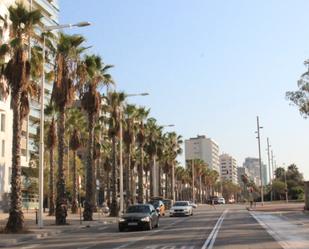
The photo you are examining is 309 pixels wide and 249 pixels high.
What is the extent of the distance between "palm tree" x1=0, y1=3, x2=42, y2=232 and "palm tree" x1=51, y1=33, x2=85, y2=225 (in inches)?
262

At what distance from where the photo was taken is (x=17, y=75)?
2925 centimetres

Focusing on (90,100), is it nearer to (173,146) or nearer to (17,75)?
(17,75)

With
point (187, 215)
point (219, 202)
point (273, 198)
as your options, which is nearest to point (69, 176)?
point (187, 215)

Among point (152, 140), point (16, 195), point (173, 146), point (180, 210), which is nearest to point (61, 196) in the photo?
point (16, 195)

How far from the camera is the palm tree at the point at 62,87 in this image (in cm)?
3716

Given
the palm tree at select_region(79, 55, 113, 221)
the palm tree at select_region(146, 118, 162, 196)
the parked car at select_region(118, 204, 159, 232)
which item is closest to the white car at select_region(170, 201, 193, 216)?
the palm tree at select_region(79, 55, 113, 221)

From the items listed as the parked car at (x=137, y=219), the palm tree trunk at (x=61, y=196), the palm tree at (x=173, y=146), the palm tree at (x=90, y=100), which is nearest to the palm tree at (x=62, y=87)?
the palm tree trunk at (x=61, y=196)

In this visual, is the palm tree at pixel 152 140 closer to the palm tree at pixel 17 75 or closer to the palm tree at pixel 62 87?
the palm tree at pixel 62 87

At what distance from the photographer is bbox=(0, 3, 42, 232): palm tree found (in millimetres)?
28781

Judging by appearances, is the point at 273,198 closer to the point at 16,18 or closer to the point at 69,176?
the point at 69,176

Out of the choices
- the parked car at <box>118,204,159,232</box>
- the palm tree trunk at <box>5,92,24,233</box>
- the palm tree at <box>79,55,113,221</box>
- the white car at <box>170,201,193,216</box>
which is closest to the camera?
the palm tree trunk at <box>5,92,24,233</box>

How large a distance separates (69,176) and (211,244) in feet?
190

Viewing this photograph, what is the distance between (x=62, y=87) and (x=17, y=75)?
8066 millimetres

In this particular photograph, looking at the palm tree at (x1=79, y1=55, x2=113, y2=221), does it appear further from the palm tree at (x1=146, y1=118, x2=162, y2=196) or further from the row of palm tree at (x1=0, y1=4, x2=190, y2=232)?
the palm tree at (x1=146, y1=118, x2=162, y2=196)
